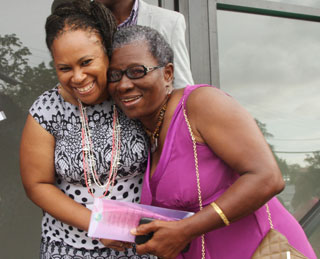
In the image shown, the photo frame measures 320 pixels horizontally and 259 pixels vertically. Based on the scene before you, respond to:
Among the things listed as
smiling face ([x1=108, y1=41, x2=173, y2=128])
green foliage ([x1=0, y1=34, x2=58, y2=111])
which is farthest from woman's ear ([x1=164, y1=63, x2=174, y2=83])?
green foliage ([x1=0, y1=34, x2=58, y2=111])

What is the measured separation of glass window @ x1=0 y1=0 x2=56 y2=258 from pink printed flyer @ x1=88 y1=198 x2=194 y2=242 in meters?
1.52

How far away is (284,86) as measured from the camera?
377 centimetres

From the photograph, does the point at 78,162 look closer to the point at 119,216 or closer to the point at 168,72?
the point at 119,216

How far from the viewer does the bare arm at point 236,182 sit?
4.32ft

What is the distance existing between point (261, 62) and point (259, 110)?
1.45 ft

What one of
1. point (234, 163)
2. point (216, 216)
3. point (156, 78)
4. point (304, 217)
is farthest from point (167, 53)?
point (304, 217)

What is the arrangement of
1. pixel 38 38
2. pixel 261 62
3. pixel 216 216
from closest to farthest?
1. pixel 216 216
2. pixel 38 38
3. pixel 261 62

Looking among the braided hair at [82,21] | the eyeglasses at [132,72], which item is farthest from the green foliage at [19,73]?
the eyeglasses at [132,72]

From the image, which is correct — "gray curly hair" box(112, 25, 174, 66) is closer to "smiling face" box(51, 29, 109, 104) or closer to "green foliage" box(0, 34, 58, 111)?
"smiling face" box(51, 29, 109, 104)

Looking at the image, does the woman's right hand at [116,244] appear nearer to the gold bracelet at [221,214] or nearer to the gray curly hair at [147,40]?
the gold bracelet at [221,214]

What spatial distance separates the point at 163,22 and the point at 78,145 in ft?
2.98

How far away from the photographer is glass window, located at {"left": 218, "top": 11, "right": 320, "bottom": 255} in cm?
358

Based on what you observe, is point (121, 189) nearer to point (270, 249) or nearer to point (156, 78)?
point (156, 78)

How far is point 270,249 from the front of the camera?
52.6 inches
